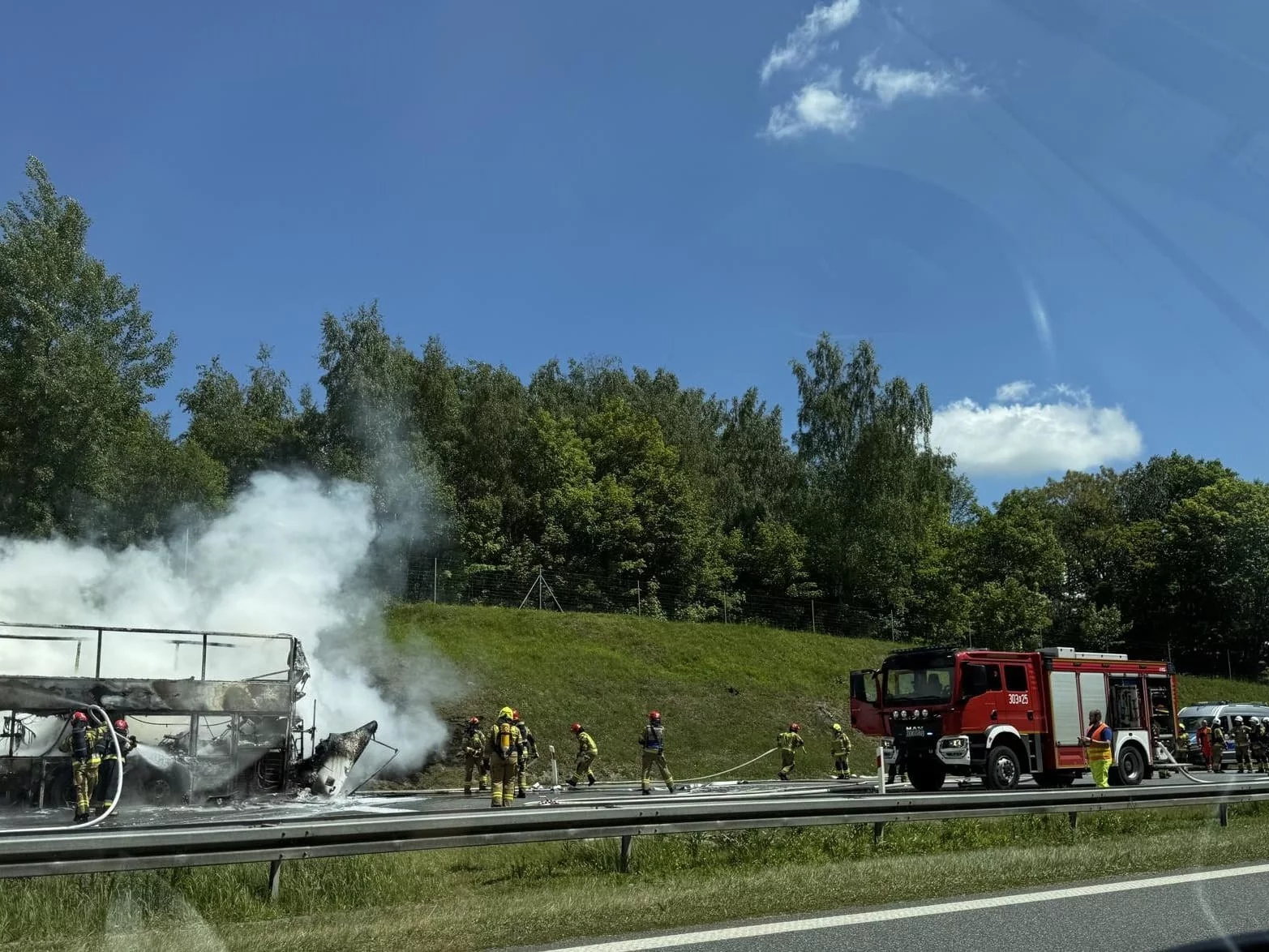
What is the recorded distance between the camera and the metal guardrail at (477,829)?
8.95 meters

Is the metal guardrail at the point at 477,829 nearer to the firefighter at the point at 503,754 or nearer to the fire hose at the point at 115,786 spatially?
the fire hose at the point at 115,786

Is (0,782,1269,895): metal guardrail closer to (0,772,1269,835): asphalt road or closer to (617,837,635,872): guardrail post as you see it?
(617,837,635,872): guardrail post

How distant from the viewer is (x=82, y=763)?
56.7ft

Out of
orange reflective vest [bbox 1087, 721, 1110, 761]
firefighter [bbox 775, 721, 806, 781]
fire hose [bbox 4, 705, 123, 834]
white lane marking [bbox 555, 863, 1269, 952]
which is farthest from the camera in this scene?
firefighter [bbox 775, 721, 806, 781]

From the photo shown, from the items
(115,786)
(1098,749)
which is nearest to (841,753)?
(1098,749)

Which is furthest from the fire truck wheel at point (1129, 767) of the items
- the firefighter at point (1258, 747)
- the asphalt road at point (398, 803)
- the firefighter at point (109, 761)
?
the firefighter at point (109, 761)

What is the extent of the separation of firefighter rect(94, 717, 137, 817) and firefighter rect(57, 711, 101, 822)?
0.30 meters

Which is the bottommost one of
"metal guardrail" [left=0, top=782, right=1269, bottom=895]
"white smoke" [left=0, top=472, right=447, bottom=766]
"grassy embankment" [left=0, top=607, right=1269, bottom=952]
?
"grassy embankment" [left=0, top=607, right=1269, bottom=952]

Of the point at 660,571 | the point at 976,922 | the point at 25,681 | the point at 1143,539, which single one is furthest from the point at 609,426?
the point at 976,922

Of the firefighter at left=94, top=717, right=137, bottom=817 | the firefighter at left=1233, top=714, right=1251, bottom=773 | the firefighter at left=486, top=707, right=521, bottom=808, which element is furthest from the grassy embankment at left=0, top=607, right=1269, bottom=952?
the firefighter at left=1233, top=714, right=1251, bottom=773

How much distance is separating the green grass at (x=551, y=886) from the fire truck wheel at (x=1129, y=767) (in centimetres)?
1048

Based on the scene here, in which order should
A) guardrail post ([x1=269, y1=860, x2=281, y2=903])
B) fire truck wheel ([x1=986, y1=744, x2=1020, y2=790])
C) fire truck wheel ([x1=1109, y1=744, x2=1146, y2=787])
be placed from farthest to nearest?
1. fire truck wheel ([x1=1109, y1=744, x2=1146, y2=787])
2. fire truck wheel ([x1=986, y1=744, x2=1020, y2=790])
3. guardrail post ([x1=269, y1=860, x2=281, y2=903])

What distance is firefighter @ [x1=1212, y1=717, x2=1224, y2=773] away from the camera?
33.4 meters

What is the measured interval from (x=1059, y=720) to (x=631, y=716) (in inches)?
598
